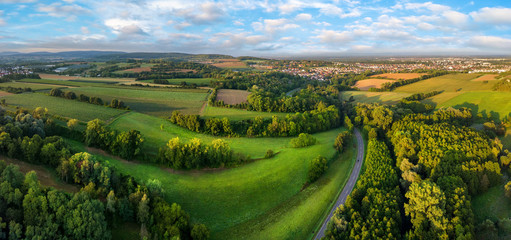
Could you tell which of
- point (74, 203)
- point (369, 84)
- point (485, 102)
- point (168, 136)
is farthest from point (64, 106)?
point (369, 84)

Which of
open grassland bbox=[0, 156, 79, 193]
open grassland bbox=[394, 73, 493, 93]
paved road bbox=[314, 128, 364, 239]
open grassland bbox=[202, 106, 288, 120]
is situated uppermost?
open grassland bbox=[394, 73, 493, 93]

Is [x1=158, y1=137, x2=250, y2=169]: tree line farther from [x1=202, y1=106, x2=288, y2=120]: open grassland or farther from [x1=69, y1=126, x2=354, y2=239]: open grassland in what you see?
[x1=202, y1=106, x2=288, y2=120]: open grassland

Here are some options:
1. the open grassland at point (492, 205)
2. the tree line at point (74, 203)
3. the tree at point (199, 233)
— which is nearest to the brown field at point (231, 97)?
the tree line at point (74, 203)

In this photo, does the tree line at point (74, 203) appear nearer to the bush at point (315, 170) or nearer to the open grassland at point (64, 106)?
the open grassland at point (64, 106)

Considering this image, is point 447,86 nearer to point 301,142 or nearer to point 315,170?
point 301,142

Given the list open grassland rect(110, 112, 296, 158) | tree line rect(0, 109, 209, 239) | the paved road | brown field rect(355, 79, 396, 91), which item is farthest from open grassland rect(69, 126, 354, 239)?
brown field rect(355, 79, 396, 91)

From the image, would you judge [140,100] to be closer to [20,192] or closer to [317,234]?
[20,192]

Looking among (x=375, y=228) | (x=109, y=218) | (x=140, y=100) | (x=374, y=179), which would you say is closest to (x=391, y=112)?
(x=374, y=179)
